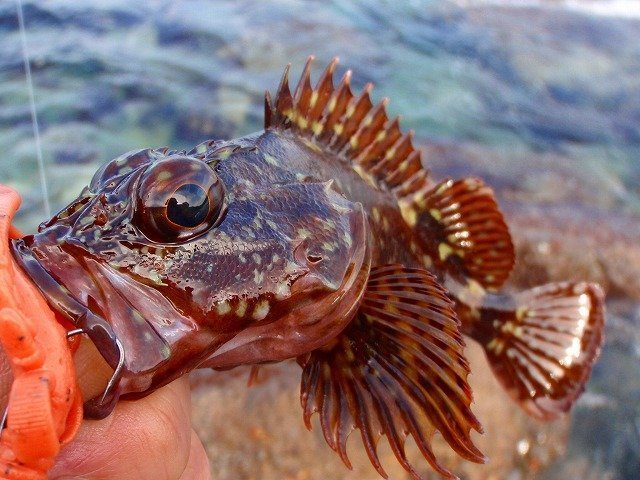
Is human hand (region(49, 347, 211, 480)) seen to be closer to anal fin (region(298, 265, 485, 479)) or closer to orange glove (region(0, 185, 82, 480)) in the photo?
orange glove (region(0, 185, 82, 480))

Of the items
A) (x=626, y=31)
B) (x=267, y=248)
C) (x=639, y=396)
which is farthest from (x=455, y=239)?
(x=626, y=31)

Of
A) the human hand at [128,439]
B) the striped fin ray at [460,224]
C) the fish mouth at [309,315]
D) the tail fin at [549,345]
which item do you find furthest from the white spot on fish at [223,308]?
the tail fin at [549,345]

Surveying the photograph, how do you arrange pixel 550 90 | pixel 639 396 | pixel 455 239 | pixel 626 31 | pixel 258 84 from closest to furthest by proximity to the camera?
pixel 455 239
pixel 639 396
pixel 258 84
pixel 550 90
pixel 626 31

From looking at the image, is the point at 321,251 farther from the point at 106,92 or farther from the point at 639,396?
the point at 106,92

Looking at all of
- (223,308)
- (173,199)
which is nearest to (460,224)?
(223,308)

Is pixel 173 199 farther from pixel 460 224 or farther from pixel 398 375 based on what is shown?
pixel 460 224

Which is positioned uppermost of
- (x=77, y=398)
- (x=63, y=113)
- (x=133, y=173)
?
(x=133, y=173)
